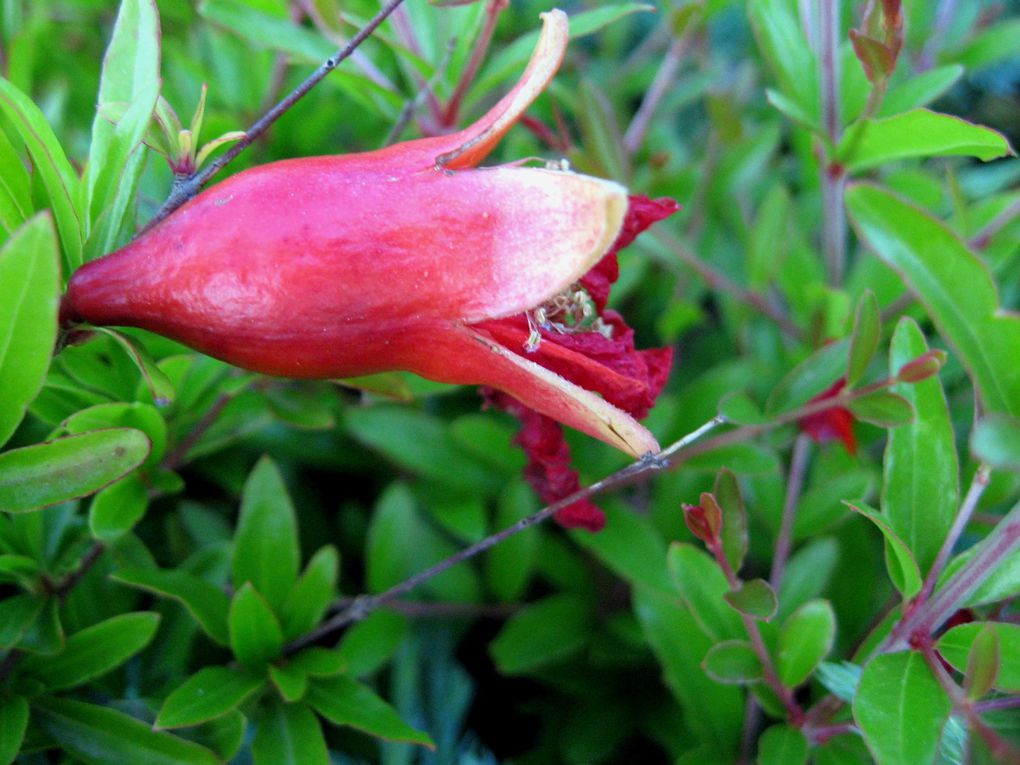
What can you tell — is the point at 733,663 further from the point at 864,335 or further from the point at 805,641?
the point at 864,335

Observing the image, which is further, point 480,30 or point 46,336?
point 480,30

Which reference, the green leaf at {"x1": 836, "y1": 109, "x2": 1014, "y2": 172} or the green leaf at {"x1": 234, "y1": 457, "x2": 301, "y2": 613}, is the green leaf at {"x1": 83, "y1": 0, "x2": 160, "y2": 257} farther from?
the green leaf at {"x1": 836, "y1": 109, "x2": 1014, "y2": 172}

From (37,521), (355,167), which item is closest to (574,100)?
(355,167)

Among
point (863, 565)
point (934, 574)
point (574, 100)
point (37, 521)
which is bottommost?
point (863, 565)

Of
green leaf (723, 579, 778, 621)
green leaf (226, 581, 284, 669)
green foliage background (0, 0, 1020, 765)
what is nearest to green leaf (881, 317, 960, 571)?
green foliage background (0, 0, 1020, 765)

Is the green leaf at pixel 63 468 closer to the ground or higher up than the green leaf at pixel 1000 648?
higher up

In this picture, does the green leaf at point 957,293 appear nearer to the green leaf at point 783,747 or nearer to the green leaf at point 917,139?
the green leaf at point 917,139

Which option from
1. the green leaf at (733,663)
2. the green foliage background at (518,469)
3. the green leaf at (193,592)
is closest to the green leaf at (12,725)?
the green foliage background at (518,469)

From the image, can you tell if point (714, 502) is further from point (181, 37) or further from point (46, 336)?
point (181, 37)
